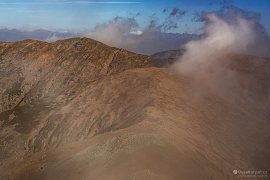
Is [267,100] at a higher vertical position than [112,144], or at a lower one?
higher

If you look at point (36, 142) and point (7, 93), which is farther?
point (7, 93)

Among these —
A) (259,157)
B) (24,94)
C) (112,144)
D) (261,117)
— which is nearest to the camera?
(112,144)

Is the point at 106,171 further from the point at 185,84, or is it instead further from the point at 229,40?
the point at 229,40

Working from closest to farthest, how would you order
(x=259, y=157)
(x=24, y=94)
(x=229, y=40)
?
(x=259, y=157)
(x=24, y=94)
(x=229, y=40)

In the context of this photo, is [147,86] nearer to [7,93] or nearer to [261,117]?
[261,117]

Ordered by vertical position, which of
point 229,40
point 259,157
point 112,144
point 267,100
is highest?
point 229,40

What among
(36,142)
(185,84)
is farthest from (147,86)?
(36,142)
